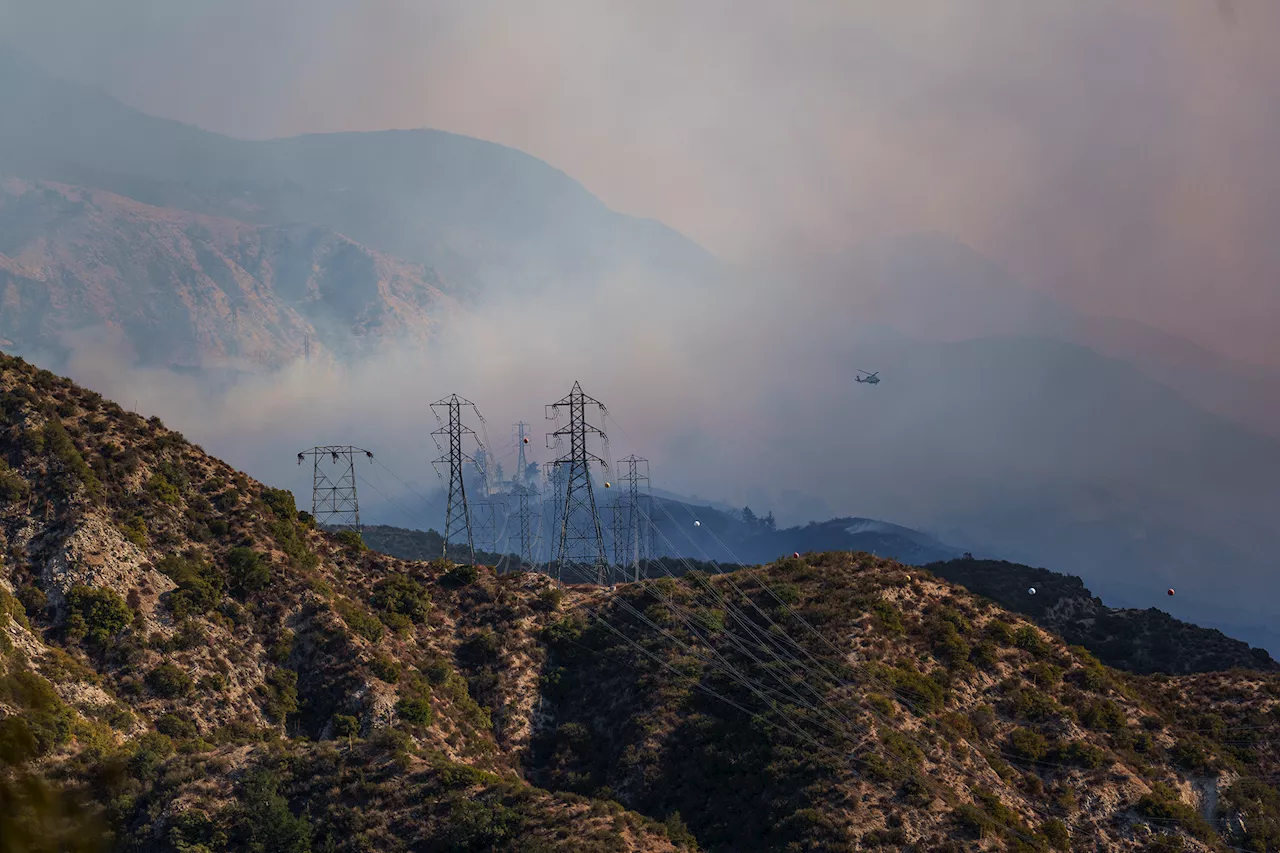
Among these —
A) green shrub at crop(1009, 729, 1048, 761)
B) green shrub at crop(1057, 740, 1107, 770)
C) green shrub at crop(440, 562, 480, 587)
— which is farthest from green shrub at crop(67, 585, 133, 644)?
green shrub at crop(1057, 740, 1107, 770)

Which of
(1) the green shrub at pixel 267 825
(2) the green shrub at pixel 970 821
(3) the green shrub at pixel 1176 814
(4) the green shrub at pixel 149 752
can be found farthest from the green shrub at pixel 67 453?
(3) the green shrub at pixel 1176 814

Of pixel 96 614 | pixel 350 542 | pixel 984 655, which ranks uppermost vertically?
pixel 350 542

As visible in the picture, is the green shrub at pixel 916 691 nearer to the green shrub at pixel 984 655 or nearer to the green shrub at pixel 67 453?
the green shrub at pixel 984 655

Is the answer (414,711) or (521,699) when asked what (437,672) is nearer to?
(414,711)

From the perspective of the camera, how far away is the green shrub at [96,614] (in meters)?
83.1

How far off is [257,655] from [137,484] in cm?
2162

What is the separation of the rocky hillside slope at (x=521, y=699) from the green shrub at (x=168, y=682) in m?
0.24

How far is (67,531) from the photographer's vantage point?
88562mm

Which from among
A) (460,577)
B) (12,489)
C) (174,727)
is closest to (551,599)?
(460,577)

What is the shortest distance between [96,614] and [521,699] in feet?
127

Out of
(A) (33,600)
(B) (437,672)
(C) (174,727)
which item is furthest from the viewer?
(B) (437,672)

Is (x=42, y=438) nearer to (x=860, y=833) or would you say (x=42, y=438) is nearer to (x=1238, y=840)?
(x=860, y=833)

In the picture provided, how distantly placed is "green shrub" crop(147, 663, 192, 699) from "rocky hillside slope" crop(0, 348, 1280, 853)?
24 centimetres

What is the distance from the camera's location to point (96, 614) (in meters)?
83.9
